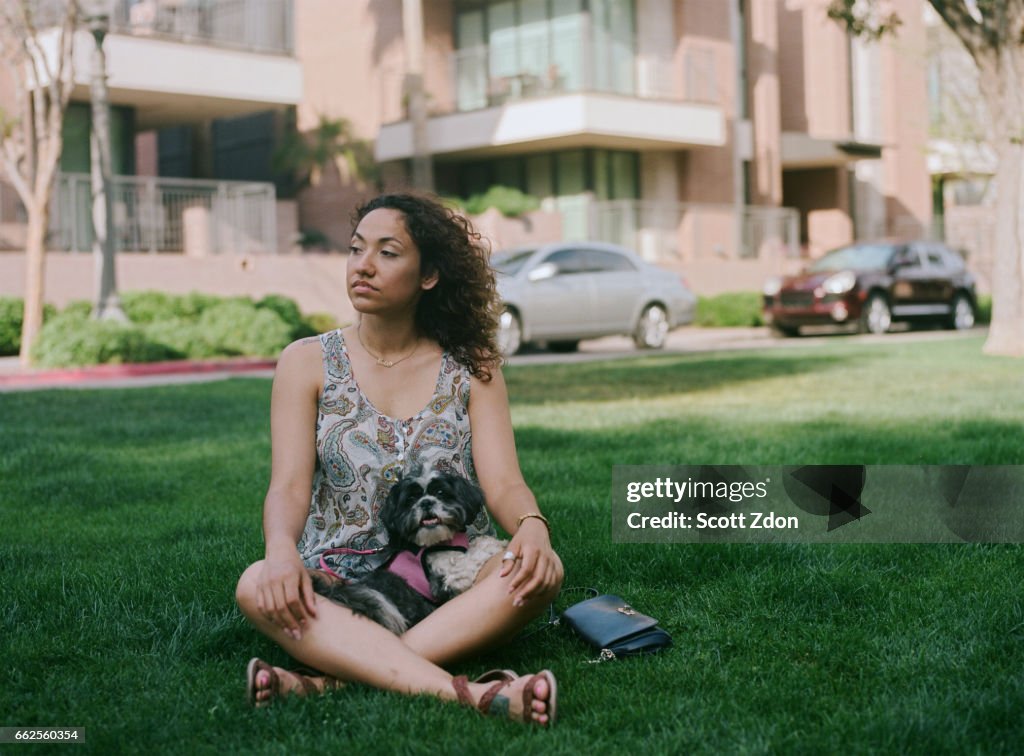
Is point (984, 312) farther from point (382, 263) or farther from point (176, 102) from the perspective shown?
point (382, 263)

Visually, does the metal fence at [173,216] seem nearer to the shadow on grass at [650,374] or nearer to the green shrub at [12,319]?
the green shrub at [12,319]

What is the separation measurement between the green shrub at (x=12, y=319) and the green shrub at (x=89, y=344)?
2575mm

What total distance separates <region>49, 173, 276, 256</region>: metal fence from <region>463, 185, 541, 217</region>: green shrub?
509 cm

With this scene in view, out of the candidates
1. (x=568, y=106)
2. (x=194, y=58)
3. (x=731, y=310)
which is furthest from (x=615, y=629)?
(x=568, y=106)

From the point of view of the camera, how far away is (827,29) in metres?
37.3

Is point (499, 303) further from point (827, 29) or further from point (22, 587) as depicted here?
point (827, 29)

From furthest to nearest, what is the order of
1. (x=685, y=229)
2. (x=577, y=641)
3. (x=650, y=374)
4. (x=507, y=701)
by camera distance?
(x=685, y=229)
(x=650, y=374)
(x=577, y=641)
(x=507, y=701)

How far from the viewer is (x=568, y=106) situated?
2800 cm

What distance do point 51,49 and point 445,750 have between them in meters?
21.3

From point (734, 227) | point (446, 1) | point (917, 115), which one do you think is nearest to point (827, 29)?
point (917, 115)

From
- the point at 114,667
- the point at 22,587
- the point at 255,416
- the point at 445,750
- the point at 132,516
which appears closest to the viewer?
the point at 445,750

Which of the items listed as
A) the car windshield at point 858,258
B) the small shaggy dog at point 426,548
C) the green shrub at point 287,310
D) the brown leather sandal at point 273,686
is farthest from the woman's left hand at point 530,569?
the car windshield at point 858,258

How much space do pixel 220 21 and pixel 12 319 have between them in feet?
30.7

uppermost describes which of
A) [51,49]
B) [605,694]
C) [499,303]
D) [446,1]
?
[446,1]
